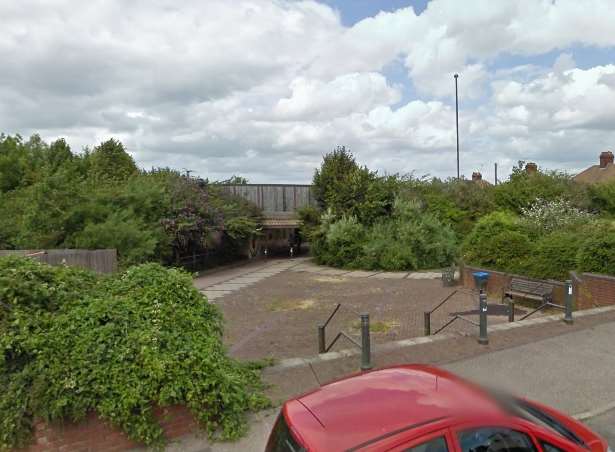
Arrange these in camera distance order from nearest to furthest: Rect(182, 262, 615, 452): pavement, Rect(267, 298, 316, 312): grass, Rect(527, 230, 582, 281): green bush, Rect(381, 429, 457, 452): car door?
Rect(381, 429, 457, 452): car door, Rect(182, 262, 615, 452): pavement, Rect(527, 230, 582, 281): green bush, Rect(267, 298, 316, 312): grass

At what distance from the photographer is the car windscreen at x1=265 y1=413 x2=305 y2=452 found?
8.32 feet

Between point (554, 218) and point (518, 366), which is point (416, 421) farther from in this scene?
point (554, 218)

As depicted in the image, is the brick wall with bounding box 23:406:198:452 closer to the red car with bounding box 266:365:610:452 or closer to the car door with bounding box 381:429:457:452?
the red car with bounding box 266:365:610:452

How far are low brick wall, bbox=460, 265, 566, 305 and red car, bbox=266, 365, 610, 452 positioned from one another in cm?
941

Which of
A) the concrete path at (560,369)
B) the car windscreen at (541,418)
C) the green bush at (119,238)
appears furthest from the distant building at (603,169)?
the car windscreen at (541,418)

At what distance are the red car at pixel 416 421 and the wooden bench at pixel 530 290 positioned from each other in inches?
357

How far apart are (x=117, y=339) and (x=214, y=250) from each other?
63.8 feet

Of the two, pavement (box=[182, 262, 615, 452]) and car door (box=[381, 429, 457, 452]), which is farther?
pavement (box=[182, 262, 615, 452])

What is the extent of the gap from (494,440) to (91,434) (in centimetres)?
360

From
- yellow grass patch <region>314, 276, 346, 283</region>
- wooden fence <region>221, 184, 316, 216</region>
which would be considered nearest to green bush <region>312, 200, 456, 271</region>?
yellow grass patch <region>314, 276, 346, 283</region>

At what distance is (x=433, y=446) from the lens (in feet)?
7.79

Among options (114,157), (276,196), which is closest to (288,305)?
(276,196)

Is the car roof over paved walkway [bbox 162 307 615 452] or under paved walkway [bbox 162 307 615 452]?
over

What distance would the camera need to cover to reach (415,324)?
10.1 metres
